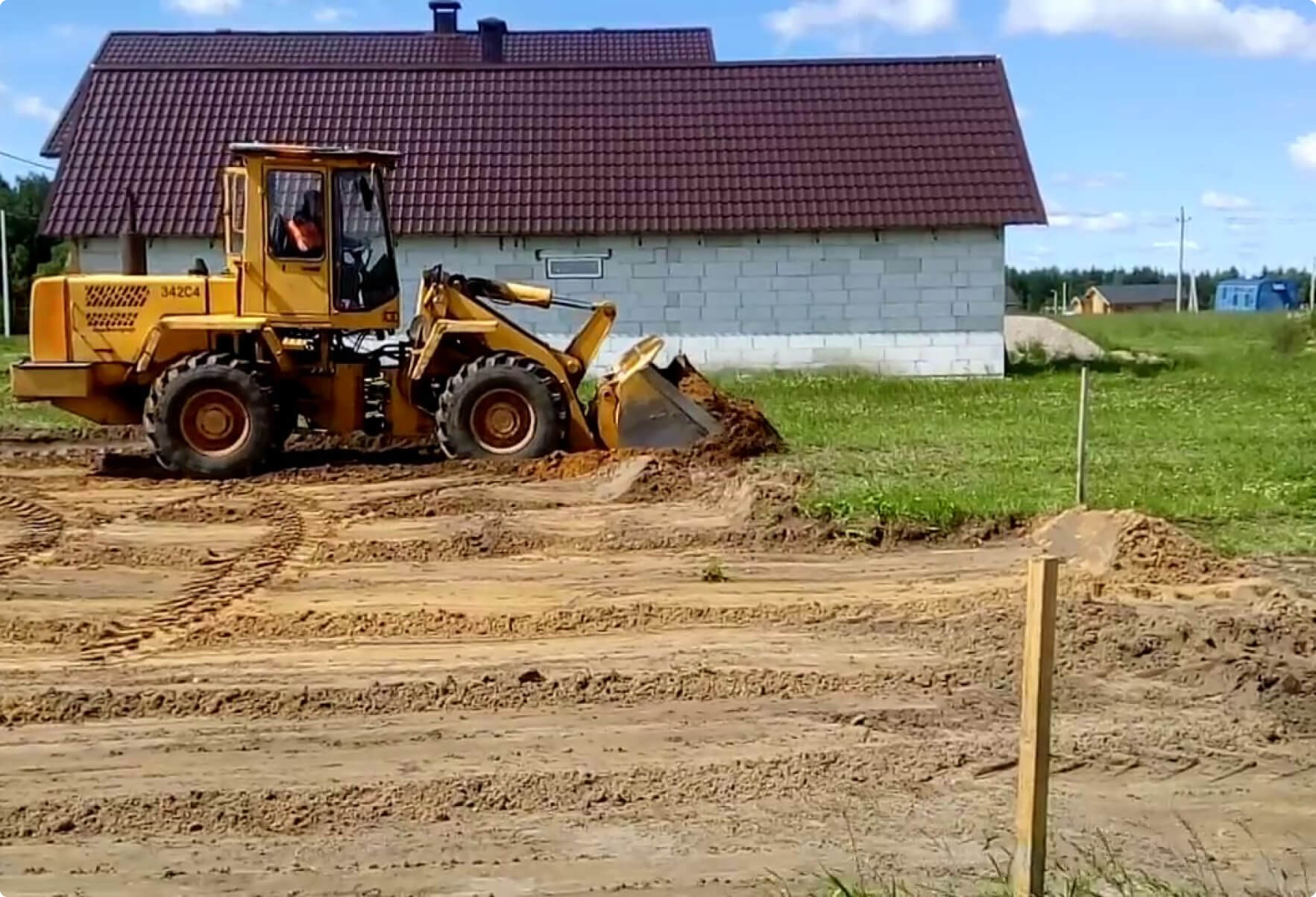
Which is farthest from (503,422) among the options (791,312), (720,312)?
(791,312)

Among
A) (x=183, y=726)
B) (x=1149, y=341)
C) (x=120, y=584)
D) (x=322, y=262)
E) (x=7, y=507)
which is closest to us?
(x=183, y=726)

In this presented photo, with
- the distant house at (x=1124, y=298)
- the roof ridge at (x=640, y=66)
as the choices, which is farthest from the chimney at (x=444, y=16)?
the distant house at (x=1124, y=298)

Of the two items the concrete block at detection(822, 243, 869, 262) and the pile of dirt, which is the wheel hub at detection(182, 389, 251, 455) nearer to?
the pile of dirt

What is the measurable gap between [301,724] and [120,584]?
3271 mm

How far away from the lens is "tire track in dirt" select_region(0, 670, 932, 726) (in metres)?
6.53

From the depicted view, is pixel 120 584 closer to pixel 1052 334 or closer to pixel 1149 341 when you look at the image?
pixel 1052 334

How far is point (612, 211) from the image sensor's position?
25.0m

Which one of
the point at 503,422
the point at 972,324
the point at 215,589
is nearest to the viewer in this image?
the point at 215,589

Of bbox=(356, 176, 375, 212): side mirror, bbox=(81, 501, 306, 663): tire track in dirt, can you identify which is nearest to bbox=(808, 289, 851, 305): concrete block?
bbox=(356, 176, 375, 212): side mirror

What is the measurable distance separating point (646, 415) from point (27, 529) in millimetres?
5126

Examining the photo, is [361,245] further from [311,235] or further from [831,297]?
[831,297]

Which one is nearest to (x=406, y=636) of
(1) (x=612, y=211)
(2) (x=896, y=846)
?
(2) (x=896, y=846)

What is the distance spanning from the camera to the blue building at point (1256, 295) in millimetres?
76137

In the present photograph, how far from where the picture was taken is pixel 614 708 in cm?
657
